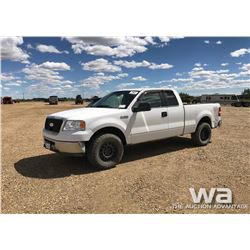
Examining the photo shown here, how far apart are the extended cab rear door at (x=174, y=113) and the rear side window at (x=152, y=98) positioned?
260 millimetres

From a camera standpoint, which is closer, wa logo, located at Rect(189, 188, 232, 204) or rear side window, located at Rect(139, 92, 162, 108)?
wa logo, located at Rect(189, 188, 232, 204)

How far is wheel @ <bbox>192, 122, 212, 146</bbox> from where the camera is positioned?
759 cm

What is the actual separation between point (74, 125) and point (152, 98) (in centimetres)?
225

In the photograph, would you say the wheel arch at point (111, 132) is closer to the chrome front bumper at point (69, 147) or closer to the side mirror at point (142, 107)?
the chrome front bumper at point (69, 147)

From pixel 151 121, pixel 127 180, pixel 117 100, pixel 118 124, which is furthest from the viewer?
pixel 117 100

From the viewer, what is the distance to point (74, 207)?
397 centimetres

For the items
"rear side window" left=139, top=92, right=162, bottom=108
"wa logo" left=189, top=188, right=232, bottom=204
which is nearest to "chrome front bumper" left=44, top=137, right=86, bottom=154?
"rear side window" left=139, top=92, right=162, bottom=108

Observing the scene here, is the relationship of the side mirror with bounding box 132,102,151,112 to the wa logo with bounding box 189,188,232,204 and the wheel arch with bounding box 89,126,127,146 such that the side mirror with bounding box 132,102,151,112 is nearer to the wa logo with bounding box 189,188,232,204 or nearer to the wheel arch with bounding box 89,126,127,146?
the wheel arch with bounding box 89,126,127,146

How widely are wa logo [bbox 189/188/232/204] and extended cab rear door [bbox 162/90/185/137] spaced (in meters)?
2.38

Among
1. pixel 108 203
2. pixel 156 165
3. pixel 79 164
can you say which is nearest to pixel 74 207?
pixel 108 203

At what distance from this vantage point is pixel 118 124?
5695 millimetres

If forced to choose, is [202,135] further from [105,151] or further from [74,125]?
[74,125]

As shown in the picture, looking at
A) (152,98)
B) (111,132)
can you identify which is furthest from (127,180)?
(152,98)

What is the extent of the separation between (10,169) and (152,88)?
153 inches
